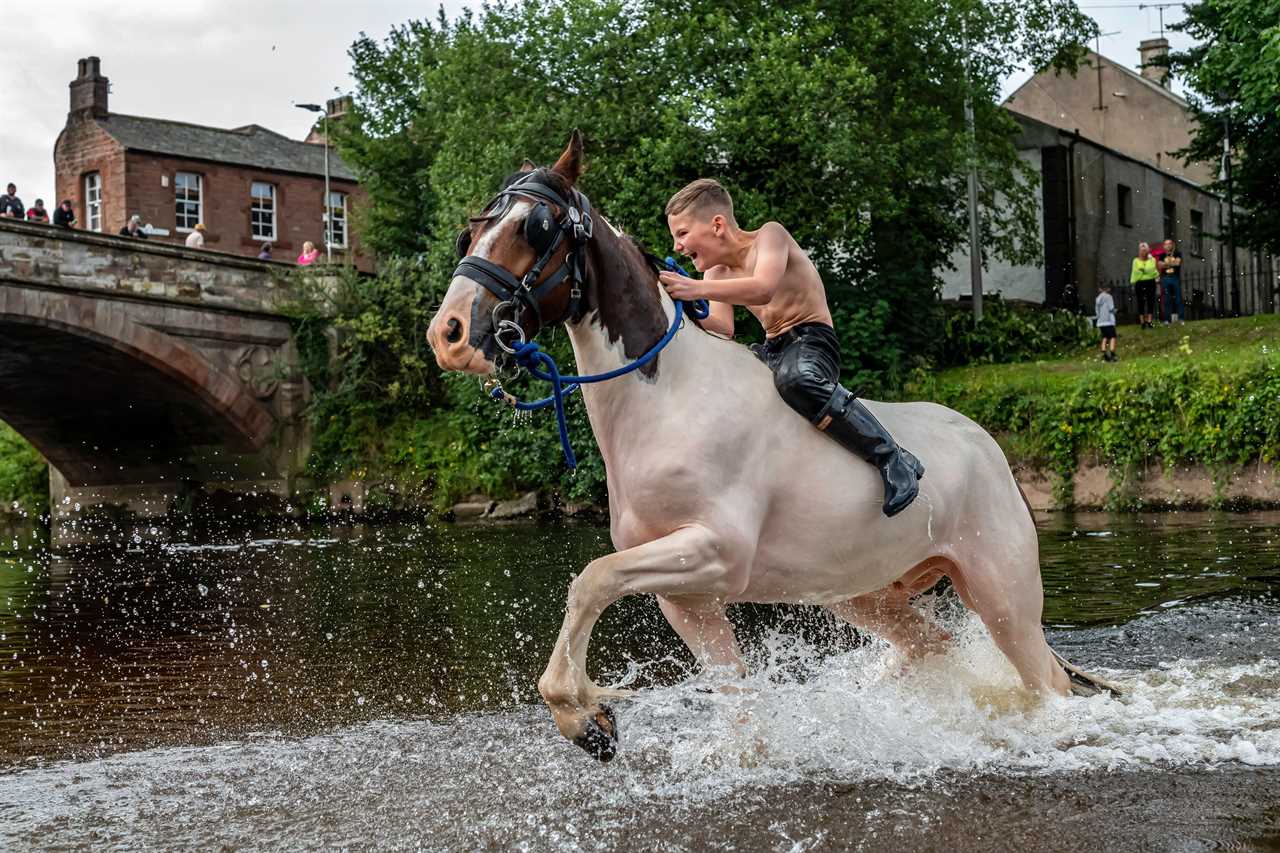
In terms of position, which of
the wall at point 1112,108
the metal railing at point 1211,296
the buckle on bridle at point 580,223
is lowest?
the buckle on bridle at point 580,223

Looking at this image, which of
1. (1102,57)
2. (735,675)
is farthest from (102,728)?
(1102,57)

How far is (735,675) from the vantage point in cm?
629

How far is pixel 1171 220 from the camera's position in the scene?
4722 cm

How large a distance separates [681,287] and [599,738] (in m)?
2.02

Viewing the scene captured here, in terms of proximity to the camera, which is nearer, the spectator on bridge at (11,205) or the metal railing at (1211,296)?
the spectator on bridge at (11,205)

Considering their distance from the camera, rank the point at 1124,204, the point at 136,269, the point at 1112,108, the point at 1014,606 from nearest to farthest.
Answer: the point at 1014,606 → the point at 136,269 → the point at 1124,204 → the point at 1112,108

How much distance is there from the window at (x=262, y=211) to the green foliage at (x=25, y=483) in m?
15.0

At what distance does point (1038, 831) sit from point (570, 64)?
26.3 meters

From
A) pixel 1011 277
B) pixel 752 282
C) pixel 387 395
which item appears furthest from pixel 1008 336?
pixel 752 282

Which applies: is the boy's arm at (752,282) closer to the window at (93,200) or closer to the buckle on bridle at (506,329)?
the buckle on bridle at (506,329)

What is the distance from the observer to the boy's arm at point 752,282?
6031 mm

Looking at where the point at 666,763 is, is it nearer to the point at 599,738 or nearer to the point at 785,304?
the point at 599,738

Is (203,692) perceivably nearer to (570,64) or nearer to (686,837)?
(686,837)

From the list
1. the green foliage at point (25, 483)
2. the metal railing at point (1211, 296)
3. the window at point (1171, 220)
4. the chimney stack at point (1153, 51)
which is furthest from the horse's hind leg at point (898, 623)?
the chimney stack at point (1153, 51)
